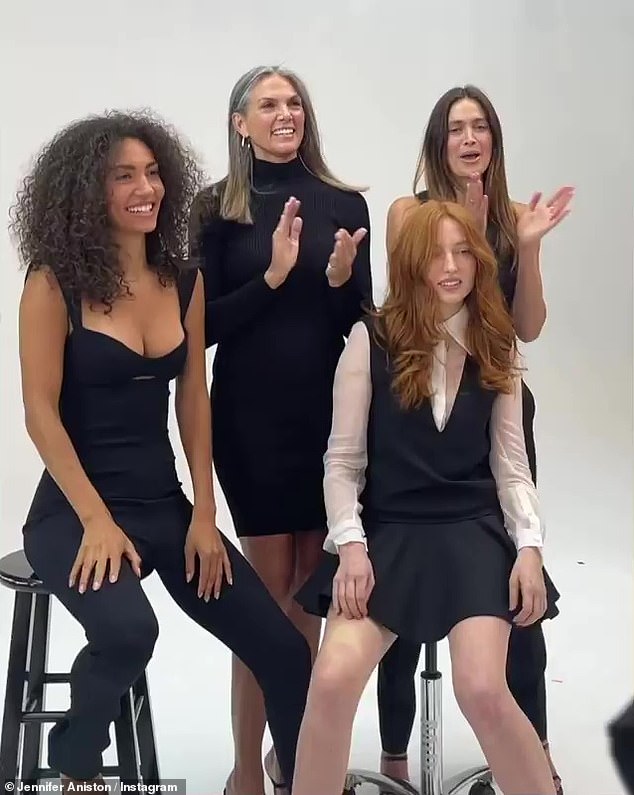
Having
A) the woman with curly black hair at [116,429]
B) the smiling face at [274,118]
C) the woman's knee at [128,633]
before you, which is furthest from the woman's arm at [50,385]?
the smiling face at [274,118]

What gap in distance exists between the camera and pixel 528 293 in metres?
1.78

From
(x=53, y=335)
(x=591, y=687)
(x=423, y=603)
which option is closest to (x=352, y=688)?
(x=423, y=603)

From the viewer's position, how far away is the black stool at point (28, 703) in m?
1.67

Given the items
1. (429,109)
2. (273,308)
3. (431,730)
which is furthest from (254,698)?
(429,109)

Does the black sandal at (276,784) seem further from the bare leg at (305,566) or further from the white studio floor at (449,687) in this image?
the bare leg at (305,566)

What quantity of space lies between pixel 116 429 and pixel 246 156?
0.55 meters

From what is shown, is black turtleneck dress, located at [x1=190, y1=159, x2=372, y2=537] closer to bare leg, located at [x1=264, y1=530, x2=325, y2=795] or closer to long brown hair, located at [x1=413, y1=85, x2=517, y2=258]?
bare leg, located at [x1=264, y1=530, x2=325, y2=795]

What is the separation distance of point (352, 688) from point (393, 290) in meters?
0.62

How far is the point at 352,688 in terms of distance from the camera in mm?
1516

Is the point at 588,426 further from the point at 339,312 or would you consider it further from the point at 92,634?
the point at 92,634

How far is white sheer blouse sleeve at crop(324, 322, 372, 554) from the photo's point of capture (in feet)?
5.47

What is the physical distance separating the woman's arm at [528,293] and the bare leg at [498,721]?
0.56m

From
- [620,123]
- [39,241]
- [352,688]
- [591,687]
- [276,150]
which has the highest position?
[620,123]

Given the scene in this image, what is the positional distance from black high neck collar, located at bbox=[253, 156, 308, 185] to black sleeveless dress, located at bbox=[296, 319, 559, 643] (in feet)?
1.08
